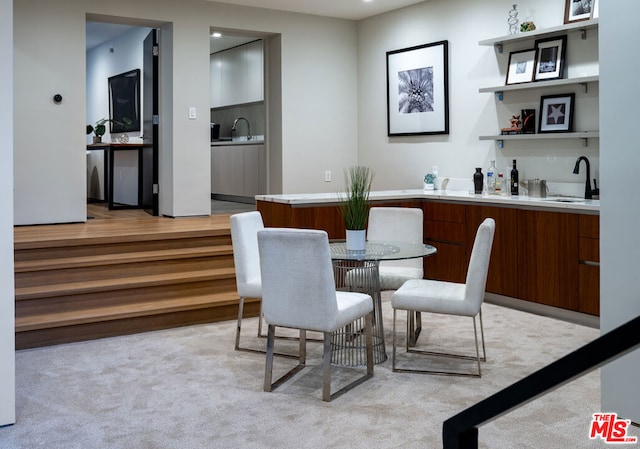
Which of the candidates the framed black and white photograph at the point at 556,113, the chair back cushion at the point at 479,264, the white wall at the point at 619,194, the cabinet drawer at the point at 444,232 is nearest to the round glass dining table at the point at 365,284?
the chair back cushion at the point at 479,264

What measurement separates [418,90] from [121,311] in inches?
153

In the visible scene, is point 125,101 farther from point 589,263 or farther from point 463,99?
point 589,263

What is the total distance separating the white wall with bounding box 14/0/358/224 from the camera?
20.9 feet

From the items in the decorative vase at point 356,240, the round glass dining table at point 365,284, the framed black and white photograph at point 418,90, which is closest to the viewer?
the round glass dining table at point 365,284

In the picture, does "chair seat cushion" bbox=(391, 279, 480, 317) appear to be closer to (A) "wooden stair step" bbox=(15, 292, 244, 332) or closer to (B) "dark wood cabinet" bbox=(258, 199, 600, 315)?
(B) "dark wood cabinet" bbox=(258, 199, 600, 315)

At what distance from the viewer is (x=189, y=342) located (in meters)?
4.45

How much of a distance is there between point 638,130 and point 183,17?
208 inches

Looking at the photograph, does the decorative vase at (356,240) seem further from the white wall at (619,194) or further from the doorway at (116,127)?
the doorway at (116,127)

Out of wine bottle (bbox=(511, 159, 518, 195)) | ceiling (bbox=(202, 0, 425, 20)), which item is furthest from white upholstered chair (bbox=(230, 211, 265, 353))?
ceiling (bbox=(202, 0, 425, 20))

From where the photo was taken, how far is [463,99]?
6.54 meters

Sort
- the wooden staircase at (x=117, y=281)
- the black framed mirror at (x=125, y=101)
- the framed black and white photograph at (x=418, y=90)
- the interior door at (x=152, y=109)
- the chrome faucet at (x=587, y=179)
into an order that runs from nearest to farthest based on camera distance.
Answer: the wooden staircase at (x=117, y=281) < the chrome faucet at (x=587, y=179) < the framed black and white photograph at (x=418, y=90) < the interior door at (x=152, y=109) < the black framed mirror at (x=125, y=101)

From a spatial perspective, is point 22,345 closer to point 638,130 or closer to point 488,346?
point 488,346

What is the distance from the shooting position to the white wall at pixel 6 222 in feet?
9.71

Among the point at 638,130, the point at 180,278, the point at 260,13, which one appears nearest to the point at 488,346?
the point at 638,130
